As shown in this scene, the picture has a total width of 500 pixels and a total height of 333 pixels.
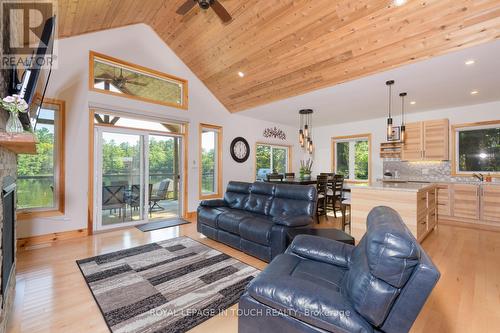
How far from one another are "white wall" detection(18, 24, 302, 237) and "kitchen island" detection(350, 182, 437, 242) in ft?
12.0

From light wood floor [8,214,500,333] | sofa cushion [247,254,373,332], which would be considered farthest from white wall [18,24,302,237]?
sofa cushion [247,254,373,332]

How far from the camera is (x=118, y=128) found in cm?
446

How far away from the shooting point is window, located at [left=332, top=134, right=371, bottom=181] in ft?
22.3

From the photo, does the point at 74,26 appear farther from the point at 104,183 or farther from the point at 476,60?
the point at 476,60

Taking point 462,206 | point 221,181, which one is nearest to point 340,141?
point 462,206

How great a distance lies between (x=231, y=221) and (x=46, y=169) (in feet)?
10.8

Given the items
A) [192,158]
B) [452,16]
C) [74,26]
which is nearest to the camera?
[452,16]

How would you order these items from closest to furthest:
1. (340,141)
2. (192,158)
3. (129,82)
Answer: (129,82)
(192,158)
(340,141)

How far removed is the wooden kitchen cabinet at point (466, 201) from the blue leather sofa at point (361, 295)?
477 cm

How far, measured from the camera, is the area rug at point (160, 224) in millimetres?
4414

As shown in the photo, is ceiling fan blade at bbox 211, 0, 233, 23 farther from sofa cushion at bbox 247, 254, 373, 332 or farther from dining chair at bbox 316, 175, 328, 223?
dining chair at bbox 316, 175, 328, 223

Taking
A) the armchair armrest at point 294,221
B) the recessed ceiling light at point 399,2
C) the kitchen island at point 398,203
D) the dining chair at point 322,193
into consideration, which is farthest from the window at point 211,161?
the recessed ceiling light at point 399,2

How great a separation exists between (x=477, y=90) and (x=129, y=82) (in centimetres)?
686

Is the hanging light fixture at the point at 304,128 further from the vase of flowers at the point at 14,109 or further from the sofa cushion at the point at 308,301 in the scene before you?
the vase of flowers at the point at 14,109
